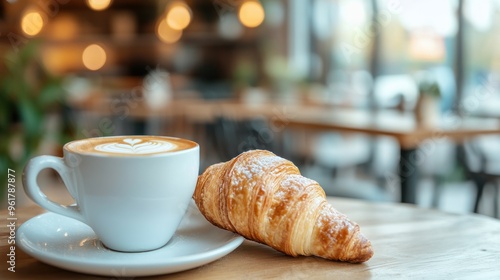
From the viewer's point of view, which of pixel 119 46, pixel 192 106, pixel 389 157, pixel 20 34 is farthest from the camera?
pixel 119 46

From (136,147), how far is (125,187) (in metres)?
0.08

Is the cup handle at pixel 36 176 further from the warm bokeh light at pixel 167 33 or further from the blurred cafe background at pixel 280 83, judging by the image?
the warm bokeh light at pixel 167 33

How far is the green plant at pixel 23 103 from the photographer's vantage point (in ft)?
10.0

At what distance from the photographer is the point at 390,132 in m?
3.42

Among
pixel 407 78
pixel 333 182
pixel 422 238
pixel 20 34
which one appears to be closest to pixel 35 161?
pixel 422 238

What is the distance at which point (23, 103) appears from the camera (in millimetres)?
3203

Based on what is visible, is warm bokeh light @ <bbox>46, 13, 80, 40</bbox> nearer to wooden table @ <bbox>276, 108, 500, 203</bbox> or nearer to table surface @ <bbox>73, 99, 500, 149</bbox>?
table surface @ <bbox>73, 99, 500, 149</bbox>

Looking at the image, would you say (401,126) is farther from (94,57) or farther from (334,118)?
(94,57)

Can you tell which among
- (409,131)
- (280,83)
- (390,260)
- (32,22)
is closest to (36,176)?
(390,260)

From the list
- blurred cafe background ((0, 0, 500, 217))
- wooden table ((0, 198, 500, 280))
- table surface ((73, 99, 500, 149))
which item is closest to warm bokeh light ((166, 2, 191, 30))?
blurred cafe background ((0, 0, 500, 217))

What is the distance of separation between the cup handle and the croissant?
0.21m

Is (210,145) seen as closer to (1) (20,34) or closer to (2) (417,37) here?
(2) (417,37)

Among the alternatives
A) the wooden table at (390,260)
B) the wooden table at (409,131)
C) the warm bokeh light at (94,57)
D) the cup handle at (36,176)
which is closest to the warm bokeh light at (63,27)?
the warm bokeh light at (94,57)

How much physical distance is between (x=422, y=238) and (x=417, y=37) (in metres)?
5.82
